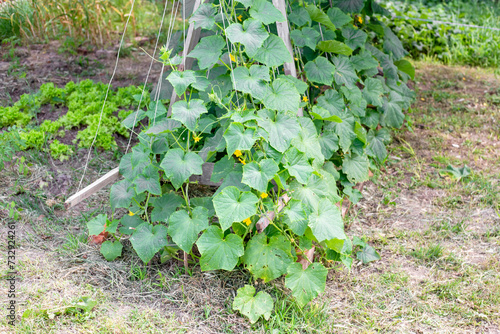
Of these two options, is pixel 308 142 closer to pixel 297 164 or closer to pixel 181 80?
pixel 297 164

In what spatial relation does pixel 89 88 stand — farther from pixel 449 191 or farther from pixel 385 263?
pixel 449 191

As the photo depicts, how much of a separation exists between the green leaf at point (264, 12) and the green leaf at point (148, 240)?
113cm

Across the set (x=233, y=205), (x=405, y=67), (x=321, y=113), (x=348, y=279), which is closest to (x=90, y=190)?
(x=233, y=205)

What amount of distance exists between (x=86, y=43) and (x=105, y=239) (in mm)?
2946

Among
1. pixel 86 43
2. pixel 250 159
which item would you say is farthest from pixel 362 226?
pixel 86 43

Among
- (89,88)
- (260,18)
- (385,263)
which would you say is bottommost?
(385,263)

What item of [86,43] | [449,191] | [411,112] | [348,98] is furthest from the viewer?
[86,43]

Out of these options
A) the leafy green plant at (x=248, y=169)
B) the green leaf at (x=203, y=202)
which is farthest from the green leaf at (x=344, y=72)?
the green leaf at (x=203, y=202)

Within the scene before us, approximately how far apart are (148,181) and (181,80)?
1.73 ft

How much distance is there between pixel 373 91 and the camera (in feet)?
9.91

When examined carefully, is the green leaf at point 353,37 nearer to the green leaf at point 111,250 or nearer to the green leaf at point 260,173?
the green leaf at point 260,173

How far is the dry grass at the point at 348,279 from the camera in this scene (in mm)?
1966

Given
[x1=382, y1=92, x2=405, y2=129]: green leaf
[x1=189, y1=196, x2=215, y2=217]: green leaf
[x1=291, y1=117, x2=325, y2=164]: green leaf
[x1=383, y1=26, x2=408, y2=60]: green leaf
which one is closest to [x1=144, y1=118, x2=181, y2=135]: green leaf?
[x1=189, y1=196, x2=215, y2=217]: green leaf

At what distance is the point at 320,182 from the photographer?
2121 mm
